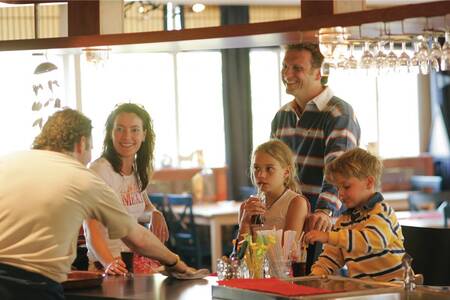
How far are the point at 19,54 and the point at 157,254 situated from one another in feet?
6.08

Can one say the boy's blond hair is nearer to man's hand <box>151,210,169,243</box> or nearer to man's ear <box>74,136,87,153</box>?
man's ear <box>74,136,87,153</box>

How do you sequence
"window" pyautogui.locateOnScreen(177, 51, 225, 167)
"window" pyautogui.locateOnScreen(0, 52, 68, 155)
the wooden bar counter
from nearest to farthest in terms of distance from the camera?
the wooden bar counter, "window" pyautogui.locateOnScreen(0, 52, 68, 155), "window" pyautogui.locateOnScreen(177, 51, 225, 167)

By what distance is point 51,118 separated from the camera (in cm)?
400

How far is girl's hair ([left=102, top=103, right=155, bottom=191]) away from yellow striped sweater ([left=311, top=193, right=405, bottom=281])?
1405mm

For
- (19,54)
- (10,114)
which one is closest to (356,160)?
(19,54)

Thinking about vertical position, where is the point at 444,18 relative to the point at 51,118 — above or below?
above

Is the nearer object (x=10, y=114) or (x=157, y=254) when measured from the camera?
(x=157, y=254)

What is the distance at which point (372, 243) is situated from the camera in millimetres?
3941

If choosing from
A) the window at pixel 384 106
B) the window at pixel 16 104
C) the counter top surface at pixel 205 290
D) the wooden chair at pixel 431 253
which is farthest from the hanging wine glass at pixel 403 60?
the window at pixel 384 106

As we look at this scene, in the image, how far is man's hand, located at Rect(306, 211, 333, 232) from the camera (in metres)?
4.57

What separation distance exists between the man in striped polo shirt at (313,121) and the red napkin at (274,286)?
1.23 meters

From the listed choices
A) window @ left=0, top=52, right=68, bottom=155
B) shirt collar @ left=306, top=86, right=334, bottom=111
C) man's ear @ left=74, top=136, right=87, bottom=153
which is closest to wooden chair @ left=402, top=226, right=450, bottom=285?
shirt collar @ left=306, top=86, right=334, bottom=111

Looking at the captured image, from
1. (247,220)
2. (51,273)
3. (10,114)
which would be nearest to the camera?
(51,273)

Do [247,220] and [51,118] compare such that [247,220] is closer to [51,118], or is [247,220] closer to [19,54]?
[51,118]
